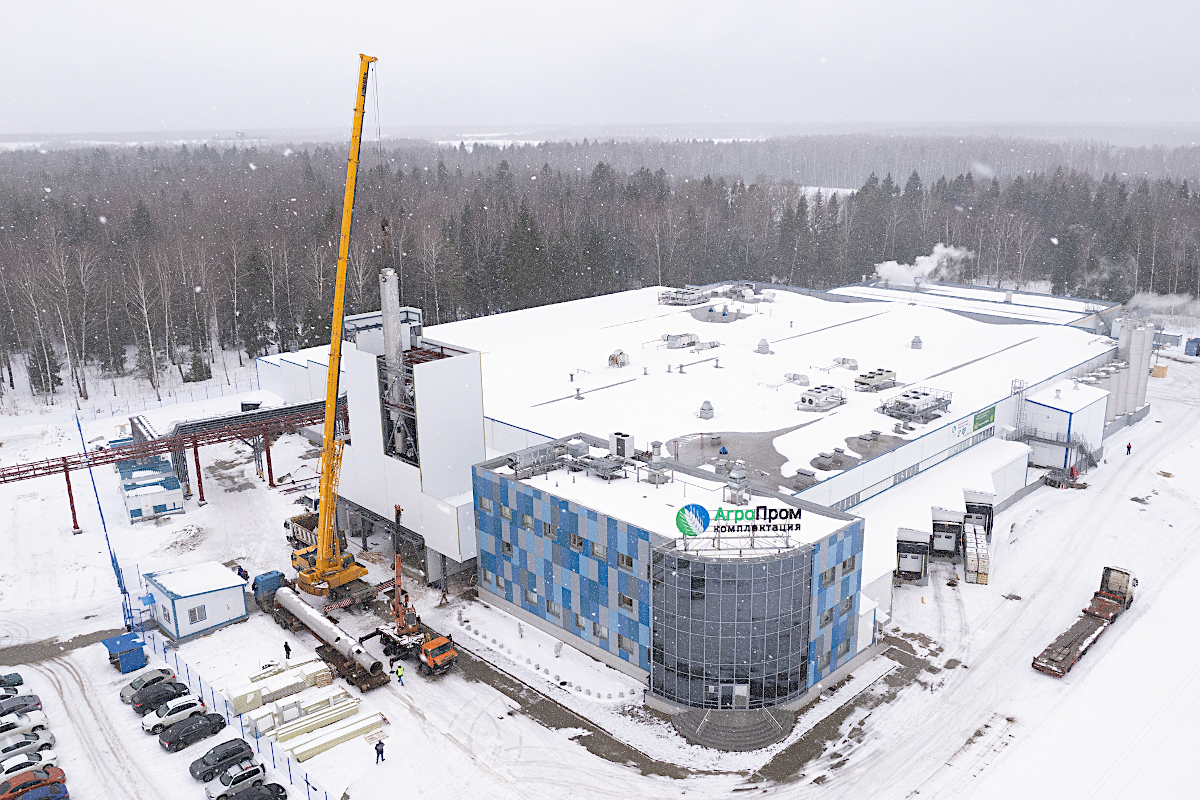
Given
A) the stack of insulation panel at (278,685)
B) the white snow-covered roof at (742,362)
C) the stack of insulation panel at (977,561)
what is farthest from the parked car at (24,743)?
the stack of insulation panel at (977,561)

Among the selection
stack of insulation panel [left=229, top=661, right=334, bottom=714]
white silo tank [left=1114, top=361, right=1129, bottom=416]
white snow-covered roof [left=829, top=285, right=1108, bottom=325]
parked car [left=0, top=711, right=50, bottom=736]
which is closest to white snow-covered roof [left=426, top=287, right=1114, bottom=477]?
white silo tank [left=1114, top=361, right=1129, bottom=416]

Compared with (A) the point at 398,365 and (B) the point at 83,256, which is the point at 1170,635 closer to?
(A) the point at 398,365

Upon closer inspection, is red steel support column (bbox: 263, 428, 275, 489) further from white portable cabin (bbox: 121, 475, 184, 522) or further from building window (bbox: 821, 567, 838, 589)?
building window (bbox: 821, 567, 838, 589)

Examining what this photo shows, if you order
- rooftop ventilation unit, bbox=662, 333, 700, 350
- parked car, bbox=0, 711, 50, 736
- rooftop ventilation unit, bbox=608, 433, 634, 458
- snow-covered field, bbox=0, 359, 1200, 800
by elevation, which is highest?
rooftop ventilation unit, bbox=608, 433, 634, 458

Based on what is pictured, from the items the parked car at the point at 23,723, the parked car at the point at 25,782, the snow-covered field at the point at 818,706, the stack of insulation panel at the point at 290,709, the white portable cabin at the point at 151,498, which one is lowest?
the snow-covered field at the point at 818,706

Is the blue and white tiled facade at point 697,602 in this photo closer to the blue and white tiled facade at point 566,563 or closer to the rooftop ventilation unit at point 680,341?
the blue and white tiled facade at point 566,563

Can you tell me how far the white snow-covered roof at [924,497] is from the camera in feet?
129

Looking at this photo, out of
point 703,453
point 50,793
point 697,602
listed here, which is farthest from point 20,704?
point 703,453

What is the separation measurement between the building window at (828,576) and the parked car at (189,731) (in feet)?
75.0

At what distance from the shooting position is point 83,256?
3155 inches

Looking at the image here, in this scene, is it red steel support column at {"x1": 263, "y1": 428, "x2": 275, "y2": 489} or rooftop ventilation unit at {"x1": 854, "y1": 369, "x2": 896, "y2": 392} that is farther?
rooftop ventilation unit at {"x1": 854, "y1": 369, "x2": 896, "y2": 392}

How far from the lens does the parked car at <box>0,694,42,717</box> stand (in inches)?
1241

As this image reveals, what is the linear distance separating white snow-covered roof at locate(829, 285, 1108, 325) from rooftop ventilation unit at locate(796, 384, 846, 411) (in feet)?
113

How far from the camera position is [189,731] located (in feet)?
98.3
